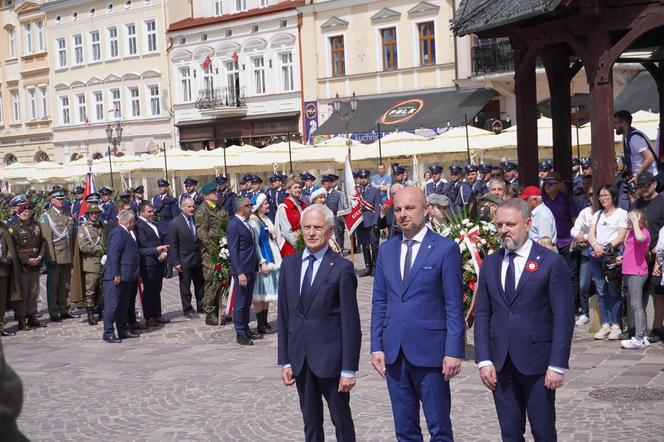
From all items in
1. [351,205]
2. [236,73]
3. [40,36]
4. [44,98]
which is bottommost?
[351,205]

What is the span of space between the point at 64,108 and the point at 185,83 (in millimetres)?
10686

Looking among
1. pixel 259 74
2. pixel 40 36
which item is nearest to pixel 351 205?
pixel 259 74

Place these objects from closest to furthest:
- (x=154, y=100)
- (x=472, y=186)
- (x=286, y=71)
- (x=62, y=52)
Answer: (x=472, y=186)
(x=286, y=71)
(x=154, y=100)
(x=62, y=52)

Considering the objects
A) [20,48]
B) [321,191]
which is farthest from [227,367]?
[20,48]

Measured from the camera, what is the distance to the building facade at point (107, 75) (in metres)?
53.3

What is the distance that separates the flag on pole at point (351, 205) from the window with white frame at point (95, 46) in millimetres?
38810

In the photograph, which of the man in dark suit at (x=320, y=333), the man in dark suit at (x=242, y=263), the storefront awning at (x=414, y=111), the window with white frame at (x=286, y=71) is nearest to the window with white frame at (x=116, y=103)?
the window with white frame at (x=286, y=71)

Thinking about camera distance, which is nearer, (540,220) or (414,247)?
(414,247)

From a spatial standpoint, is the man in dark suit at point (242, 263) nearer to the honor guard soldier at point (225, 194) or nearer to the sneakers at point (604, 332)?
the sneakers at point (604, 332)

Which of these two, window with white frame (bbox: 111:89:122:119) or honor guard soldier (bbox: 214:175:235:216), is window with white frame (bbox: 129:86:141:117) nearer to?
window with white frame (bbox: 111:89:122:119)

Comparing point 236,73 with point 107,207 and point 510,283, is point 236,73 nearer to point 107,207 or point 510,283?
point 107,207

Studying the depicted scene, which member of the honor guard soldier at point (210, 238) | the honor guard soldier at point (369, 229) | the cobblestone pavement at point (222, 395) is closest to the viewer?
the cobblestone pavement at point (222, 395)

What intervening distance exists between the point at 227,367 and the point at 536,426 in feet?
19.8

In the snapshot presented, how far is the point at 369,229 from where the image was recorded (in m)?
20.8
